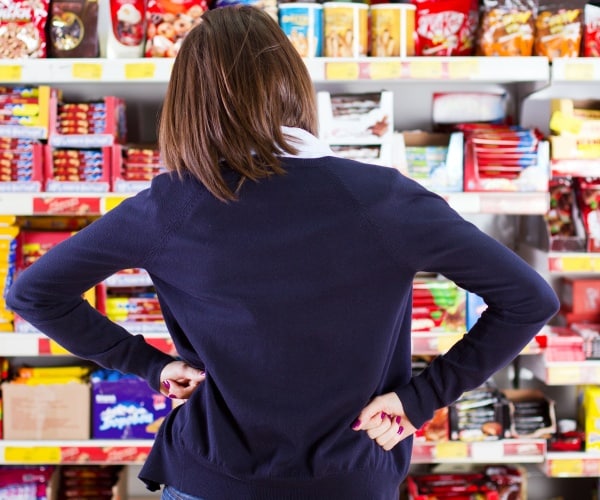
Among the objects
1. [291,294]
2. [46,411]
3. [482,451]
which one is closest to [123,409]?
[46,411]

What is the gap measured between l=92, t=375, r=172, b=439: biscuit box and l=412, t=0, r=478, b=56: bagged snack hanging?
1551mm

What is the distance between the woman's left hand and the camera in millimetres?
1484

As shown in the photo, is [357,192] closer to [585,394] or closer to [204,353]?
[204,353]

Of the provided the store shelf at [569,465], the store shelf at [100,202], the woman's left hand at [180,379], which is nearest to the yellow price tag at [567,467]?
the store shelf at [569,465]

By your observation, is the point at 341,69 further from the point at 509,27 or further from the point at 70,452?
the point at 70,452

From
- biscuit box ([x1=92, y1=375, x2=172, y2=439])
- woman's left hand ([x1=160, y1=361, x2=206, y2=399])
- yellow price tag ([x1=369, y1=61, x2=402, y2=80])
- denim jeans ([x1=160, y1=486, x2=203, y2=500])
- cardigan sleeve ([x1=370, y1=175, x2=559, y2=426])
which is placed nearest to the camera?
cardigan sleeve ([x1=370, y1=175, x2=559, y2=426])

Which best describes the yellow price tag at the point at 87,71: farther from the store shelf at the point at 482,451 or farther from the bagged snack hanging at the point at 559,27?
the store shelf at the point at 482,451

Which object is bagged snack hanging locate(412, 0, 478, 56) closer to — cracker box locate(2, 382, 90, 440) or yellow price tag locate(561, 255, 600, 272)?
yellow price tag locate(561, 255, 600, 272)

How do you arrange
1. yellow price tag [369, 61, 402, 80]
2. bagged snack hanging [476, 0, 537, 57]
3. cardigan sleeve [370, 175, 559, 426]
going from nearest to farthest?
cardigan sleeve [370, 175, 559, 426] < yellow price tag [369, 61, 402, 80] < bagged snack hanging [476, 0, 537, 57]

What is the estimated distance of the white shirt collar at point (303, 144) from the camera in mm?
1205

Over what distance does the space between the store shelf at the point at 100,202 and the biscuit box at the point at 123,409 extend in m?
0.63

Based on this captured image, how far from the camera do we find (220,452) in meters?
1.27

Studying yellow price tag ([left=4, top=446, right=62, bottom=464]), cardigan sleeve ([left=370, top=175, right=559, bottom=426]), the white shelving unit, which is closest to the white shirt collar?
cardigan sleeve ([left=370, top=175, right=559, bottom=426])

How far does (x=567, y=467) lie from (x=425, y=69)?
147cm
